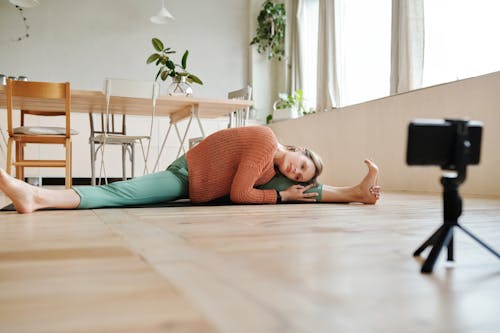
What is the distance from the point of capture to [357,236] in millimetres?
1098

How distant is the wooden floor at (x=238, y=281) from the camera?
47cm

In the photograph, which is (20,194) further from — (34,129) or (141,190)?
(34,129)

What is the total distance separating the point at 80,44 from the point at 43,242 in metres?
5.38

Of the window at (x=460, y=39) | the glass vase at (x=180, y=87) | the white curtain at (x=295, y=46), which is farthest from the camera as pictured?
the white curtain at (x=295, y=46)

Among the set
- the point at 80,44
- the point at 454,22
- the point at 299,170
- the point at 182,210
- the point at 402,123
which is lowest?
the point at 182,210

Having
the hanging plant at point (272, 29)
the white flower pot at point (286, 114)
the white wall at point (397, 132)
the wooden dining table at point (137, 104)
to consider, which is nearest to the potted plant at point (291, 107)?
the white flower pot at point (286, 114)

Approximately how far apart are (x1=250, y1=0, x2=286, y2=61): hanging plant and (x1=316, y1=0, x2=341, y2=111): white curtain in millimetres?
960

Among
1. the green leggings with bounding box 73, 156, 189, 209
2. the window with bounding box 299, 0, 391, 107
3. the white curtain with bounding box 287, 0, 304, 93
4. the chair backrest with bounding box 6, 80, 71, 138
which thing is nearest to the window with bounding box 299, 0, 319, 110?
the white curtain with bounding box 287, 0, 304, 93

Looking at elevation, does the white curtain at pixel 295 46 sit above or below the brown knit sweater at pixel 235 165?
above

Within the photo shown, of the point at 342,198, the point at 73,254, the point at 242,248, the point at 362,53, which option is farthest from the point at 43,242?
the point at 362,53

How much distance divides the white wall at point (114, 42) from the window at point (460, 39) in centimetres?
287

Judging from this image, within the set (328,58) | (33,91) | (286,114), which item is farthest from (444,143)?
(286,114)

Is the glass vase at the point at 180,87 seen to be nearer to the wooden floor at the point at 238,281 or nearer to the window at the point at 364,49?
the window at the point at 364,49

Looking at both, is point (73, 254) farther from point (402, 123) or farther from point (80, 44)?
point (80, 44)
